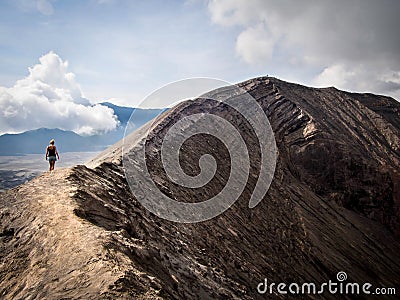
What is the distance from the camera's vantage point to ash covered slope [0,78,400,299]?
651 centimetres

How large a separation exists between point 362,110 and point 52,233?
48.8m

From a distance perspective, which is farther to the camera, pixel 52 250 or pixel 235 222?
pixel 235 222

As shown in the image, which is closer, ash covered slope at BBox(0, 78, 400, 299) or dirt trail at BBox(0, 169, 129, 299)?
dirt trail at BBox(0, 169, 129, 299)

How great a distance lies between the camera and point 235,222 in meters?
17.1

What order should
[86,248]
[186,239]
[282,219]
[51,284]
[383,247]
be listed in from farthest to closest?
[383,247]
[282,219]
[186,239]
[86,248]
[51,284]

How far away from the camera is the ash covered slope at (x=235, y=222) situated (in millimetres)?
6508

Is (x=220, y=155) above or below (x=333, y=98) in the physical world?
below

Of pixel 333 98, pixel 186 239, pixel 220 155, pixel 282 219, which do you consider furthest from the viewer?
pixel 333 98

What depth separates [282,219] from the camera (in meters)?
21.2

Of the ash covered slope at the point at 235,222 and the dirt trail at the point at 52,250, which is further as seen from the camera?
the ash covered slope at the point at 235,222

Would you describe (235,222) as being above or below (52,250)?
below

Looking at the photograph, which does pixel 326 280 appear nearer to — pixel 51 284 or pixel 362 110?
pixel 51 284

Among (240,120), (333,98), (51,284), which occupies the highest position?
(333,98)

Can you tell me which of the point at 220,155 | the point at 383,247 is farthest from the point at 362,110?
the point at 220,155
